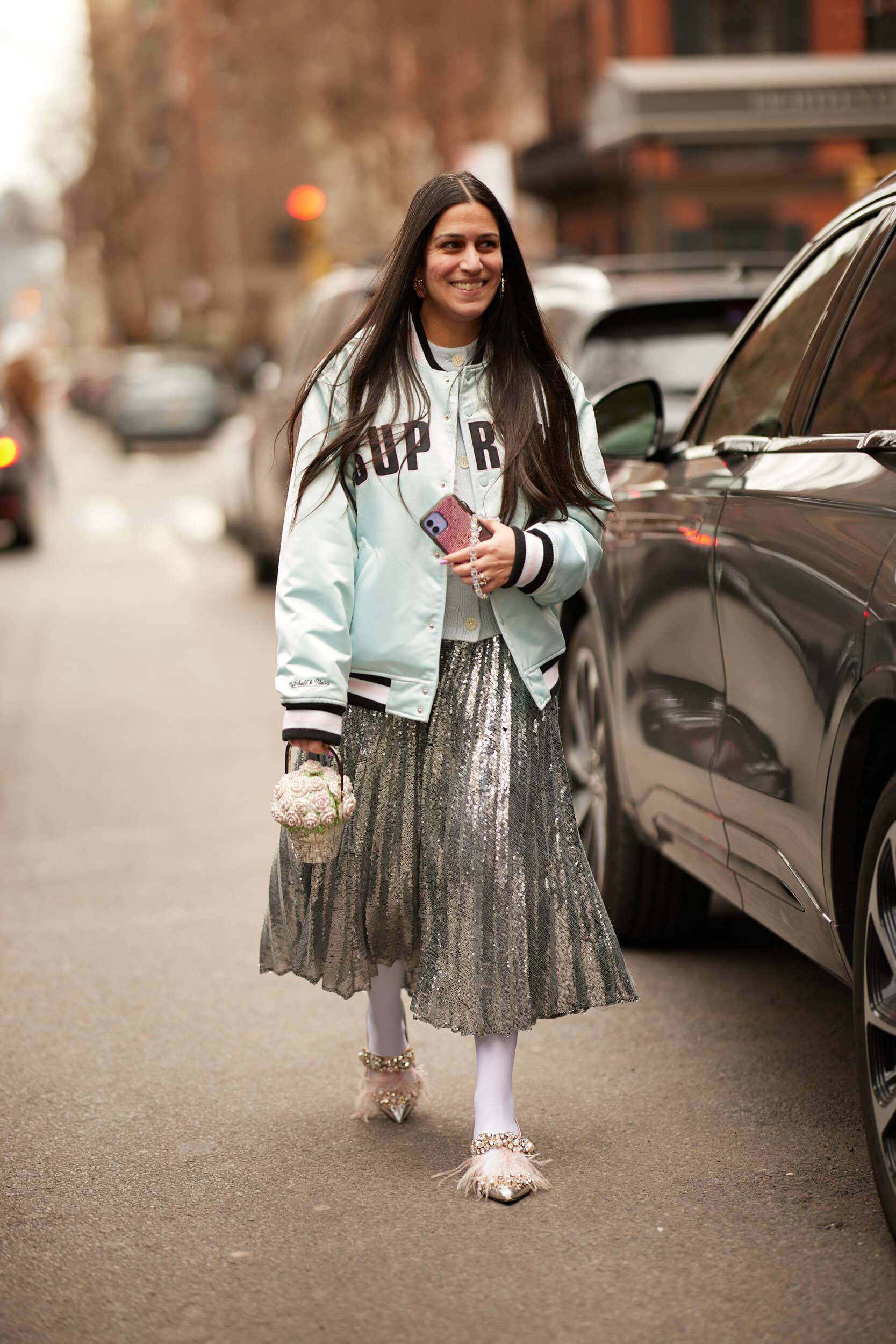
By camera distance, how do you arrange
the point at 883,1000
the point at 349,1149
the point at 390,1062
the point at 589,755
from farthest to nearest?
the point at 589,755 < the point at 390,1062 < the point at 349,1149 < the point at 883,1000

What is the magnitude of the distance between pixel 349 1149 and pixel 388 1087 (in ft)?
0.62

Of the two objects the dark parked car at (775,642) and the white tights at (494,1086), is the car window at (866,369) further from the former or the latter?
the white tights at (494,1086)

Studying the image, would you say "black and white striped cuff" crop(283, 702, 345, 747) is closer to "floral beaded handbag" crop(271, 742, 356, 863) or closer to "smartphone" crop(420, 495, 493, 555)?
"floral beaded handbag" crop(271, 742, 356, 863)

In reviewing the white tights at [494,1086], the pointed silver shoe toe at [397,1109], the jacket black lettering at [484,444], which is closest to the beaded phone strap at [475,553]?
the jacket black lettering at [484,444]

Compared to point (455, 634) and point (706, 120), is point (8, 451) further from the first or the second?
point (455, 634)

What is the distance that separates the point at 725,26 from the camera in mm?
30609

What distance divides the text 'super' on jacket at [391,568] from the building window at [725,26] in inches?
1077

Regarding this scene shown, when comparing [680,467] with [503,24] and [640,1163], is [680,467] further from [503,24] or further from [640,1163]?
[503,24]

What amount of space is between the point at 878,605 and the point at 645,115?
20510mm

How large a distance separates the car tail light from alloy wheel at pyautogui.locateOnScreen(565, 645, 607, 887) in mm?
13578

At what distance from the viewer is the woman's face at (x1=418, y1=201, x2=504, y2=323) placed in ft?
12.8

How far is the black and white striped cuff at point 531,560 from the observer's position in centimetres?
383

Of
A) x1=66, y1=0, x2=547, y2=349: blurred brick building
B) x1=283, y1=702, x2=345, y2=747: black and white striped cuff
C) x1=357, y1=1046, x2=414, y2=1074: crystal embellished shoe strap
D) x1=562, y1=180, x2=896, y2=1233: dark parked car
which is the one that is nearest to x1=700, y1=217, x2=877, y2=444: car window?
x1=562, y1=180, x2=896, y2=1233: dark parked car

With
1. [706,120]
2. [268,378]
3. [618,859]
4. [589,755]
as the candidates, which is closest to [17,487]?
[268,378]
